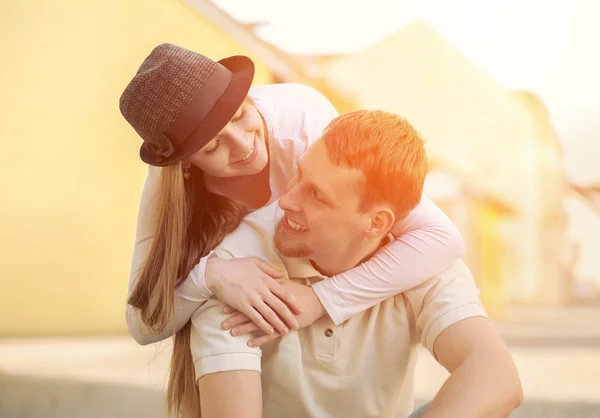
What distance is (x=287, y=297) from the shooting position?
1076 millimetres

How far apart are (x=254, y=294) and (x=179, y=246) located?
0.16 metres

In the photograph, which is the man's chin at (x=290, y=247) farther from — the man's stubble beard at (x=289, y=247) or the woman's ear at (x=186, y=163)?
the woman's ear at (x=186, y=163)

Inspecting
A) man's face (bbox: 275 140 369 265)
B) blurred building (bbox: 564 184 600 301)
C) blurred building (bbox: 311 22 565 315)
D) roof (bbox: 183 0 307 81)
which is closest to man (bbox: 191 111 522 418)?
man's face (bbox: 275 140 369 265)

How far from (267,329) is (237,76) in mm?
400

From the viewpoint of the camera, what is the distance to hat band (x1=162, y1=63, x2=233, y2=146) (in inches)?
43.9

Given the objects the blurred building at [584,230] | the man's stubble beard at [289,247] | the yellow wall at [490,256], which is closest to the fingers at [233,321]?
the man's stubble beard at [289,247]

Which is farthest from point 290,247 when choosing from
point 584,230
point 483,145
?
point 584,230

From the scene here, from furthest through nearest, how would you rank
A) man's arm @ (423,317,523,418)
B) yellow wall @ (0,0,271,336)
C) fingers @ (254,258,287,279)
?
Result: yellow wall @ (0,0,271,336) < fingers @ (254,258,287,279) < man's arm @ (423,317,523,418)

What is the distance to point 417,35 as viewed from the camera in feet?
14.9

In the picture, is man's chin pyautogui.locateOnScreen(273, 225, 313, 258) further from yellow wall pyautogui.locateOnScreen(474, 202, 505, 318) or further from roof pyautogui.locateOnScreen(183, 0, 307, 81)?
yellow wall pyautogui.locateOnScreen(474, 202, 505, 318)

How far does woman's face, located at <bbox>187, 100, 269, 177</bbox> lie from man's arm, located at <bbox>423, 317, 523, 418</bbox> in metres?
0.41

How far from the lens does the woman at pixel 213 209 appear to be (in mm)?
1073

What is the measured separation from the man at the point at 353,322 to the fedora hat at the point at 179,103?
156mm

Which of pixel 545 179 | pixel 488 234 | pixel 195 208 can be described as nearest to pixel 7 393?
pixel 195 208
